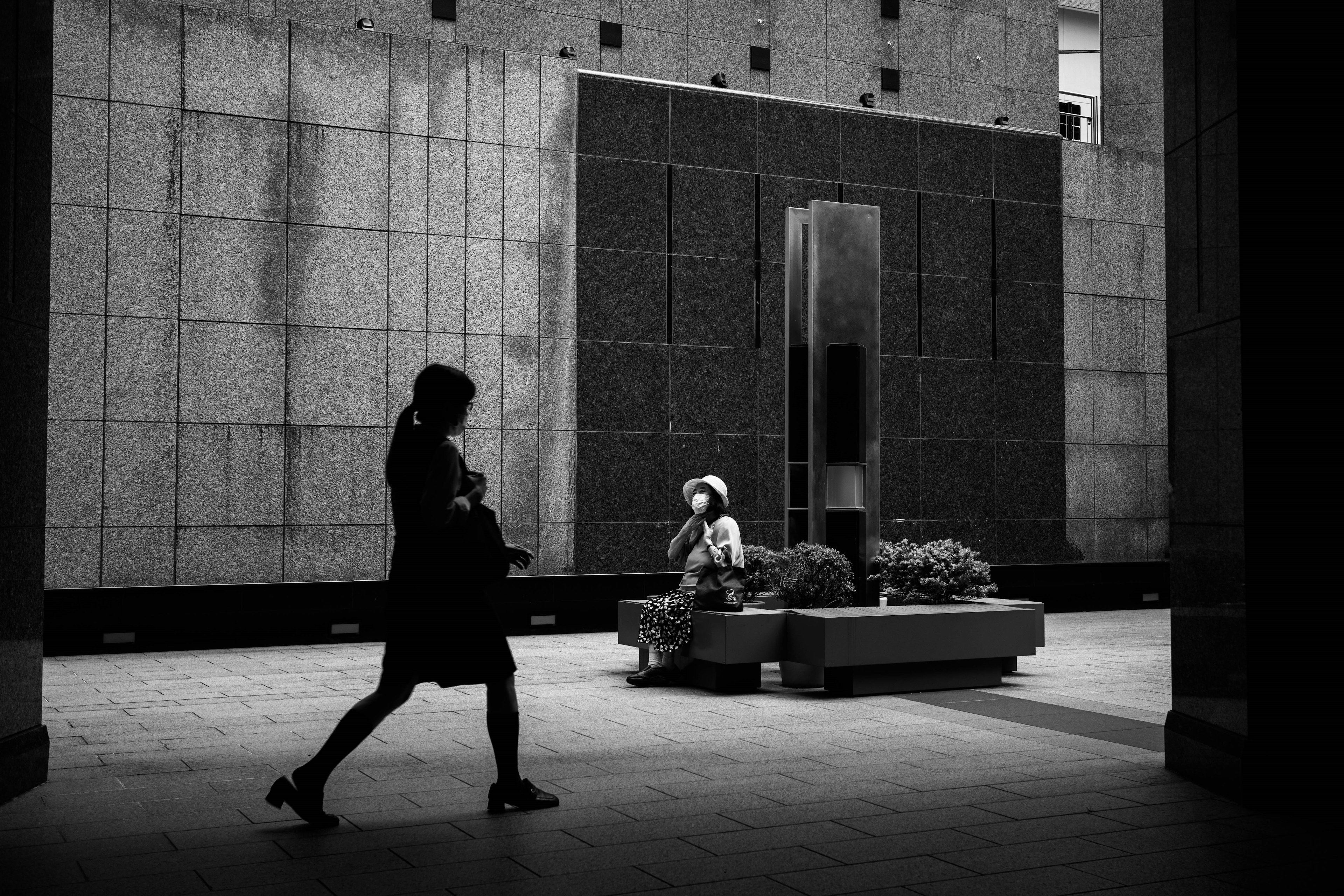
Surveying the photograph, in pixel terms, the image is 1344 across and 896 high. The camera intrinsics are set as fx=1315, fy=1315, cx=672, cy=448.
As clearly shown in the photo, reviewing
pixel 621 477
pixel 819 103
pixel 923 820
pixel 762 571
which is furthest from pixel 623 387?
pixel 923 820

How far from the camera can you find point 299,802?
5891 millimetres

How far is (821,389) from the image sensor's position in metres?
11.9

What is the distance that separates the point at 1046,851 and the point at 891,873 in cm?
79

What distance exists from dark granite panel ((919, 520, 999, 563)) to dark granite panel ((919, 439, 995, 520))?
3.0 inches

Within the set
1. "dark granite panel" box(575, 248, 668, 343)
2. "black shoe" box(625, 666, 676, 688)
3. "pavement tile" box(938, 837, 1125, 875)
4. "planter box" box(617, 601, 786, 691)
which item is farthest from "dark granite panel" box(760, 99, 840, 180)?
"pavement tile" box(938, 837, 1125, 875)

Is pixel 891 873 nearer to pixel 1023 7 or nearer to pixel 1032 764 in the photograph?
pixel 1032 764

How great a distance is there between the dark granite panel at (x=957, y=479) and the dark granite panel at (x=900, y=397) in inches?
14.3

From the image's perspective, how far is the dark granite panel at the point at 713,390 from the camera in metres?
17.0

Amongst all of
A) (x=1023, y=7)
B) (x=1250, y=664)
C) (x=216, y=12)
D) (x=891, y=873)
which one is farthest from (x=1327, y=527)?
(x=1023, y=7)

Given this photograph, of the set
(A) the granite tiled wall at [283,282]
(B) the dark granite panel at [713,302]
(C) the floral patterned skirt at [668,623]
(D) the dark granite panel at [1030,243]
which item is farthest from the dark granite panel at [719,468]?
(C) the floral patterned skirt at [668,623]

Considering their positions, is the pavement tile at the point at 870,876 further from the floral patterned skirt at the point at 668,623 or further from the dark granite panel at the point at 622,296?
the dark granite panel at the point at 622,296

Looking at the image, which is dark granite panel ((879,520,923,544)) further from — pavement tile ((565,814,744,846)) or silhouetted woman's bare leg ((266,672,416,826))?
silhouetted woman's bare leg ((266,672,416,826))

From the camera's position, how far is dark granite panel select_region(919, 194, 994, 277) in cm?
1884

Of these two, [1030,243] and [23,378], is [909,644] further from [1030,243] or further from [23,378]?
[1030,243]
